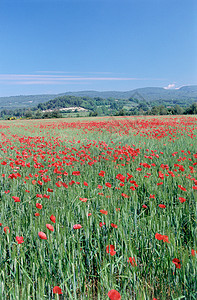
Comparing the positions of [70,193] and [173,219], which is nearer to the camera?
[173,219]

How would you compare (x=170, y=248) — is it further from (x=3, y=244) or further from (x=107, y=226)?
(x=3, y=244)

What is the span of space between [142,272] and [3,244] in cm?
137

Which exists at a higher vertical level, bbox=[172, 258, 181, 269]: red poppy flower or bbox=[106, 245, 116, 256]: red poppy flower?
bbox=[106, 245, 116, 256]: red poppy flower

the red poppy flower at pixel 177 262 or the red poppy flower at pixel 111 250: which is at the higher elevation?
the red poppy flower at pixel 111 250

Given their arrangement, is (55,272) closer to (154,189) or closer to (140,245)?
(140,245)

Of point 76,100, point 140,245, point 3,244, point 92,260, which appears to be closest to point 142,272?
point 140,245

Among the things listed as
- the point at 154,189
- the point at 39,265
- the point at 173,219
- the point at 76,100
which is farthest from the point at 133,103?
the point at 76,100

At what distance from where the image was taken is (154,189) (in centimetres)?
365

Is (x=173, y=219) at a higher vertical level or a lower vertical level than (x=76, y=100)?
lower

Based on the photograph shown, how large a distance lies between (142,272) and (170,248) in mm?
322

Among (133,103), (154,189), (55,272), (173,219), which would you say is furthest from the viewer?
(133,103)

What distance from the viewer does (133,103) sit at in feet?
46.2

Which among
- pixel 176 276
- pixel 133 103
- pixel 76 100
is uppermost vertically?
pixel 76 100

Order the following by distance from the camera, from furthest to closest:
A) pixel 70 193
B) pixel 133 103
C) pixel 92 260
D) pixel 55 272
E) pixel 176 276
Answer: pixel 133 103
pixel 70 193
pixel 92 260
pixel 55 272
pixel 176 276
